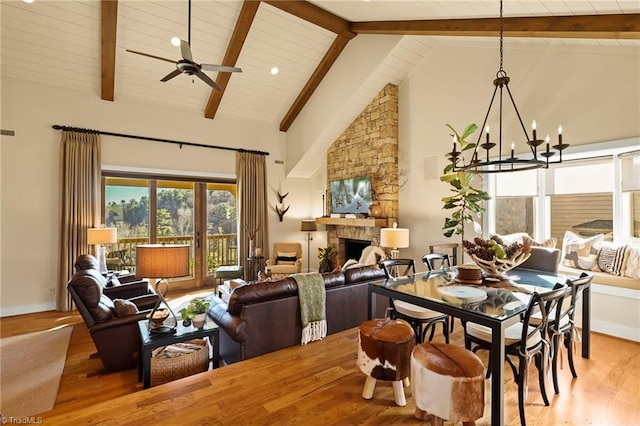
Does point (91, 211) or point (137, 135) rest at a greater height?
point (137, 135)

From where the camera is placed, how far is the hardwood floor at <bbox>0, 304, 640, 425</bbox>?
217 centimetres

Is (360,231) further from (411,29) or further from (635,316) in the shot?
(635,316)

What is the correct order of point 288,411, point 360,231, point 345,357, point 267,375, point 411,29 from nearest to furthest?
1. point 288,411
2. point 267,375
3. point 345,357
4. point 411,29
5. point 360,231

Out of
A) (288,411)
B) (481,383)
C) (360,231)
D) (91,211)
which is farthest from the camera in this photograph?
(360,231)

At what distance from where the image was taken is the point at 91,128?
17.8 ft

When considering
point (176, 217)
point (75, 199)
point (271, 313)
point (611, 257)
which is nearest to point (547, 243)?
point (611, 257)

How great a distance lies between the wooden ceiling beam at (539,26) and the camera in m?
2.86

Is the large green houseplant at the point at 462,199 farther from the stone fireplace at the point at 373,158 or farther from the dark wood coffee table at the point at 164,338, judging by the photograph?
the dark wood coffee table at the point at 164,338

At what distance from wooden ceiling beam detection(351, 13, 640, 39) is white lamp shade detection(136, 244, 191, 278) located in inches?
165

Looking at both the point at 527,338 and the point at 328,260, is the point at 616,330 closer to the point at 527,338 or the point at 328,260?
the point at 527,338

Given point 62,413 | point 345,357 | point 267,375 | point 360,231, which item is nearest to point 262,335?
point 267,375

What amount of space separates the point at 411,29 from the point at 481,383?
4545 mm

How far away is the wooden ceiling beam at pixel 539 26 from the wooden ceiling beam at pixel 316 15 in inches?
32.9

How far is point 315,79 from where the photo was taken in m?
6.53
